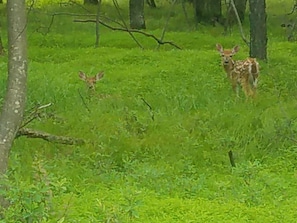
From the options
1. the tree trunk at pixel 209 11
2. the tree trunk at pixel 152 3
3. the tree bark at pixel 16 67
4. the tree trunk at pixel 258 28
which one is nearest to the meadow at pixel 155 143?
the tree trunk at pixel 258 28

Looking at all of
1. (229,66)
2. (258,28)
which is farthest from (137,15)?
(229,66)

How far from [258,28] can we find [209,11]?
746 cm

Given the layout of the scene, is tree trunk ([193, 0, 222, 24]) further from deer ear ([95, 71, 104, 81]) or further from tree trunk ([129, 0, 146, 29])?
deer ear ([95, 71, 104, 81])

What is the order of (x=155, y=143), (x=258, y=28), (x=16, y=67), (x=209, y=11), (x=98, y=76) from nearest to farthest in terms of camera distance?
(x=16, y=67) < (x=155, y=143) < (x=98, y=76) < (x=258, y=28) < (x=209, y=11)

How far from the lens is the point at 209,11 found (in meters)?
20.4

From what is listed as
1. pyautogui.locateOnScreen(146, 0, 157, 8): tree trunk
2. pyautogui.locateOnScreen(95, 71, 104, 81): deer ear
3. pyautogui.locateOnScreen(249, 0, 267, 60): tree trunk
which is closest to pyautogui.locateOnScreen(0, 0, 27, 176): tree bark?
pyautogui.locateOnScreen(95, 71, 104, 81): deer ear

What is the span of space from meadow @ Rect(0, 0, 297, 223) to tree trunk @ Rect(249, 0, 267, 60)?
335mm

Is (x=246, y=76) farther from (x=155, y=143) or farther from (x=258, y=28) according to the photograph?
(x=155, y=143)

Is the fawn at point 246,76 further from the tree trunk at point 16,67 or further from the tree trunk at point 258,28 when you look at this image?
the tree trunk at point 16,67

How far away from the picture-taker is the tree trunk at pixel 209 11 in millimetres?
20391

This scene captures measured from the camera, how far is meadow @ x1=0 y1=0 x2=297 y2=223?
625cm

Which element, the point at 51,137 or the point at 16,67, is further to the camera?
the point at 51,137

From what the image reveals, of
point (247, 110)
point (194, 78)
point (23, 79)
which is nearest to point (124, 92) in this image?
point (194, 78)

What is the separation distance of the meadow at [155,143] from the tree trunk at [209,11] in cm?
517
